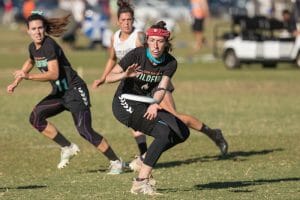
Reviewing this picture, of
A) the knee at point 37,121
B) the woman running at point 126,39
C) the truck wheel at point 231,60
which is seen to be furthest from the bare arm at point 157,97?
the truck wheel at point 231,60

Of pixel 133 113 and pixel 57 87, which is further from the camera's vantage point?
pixel 57 87

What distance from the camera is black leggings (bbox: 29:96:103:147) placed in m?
12.3

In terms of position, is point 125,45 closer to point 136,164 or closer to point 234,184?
point 136,164

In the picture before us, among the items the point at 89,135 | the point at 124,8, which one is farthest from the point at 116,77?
the point at 124,8

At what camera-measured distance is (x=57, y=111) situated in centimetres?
1259

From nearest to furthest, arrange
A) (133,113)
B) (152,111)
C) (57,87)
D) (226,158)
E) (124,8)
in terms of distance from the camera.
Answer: (152,111) < (133,113) < (57,87) < (124,8) < (226,158)

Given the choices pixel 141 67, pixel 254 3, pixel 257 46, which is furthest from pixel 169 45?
pixel 254 3

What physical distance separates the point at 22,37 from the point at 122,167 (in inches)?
1570

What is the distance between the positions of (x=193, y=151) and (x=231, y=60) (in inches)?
692

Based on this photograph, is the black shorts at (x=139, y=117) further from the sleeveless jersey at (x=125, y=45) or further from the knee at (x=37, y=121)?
the sleeveless jersey at (x=125, y=45)

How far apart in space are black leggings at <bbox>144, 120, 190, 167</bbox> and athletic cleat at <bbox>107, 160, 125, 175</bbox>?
6.28ft

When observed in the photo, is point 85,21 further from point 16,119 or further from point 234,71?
point 16,119

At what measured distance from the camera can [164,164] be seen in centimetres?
1336

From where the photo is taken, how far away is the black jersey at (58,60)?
1212cm
